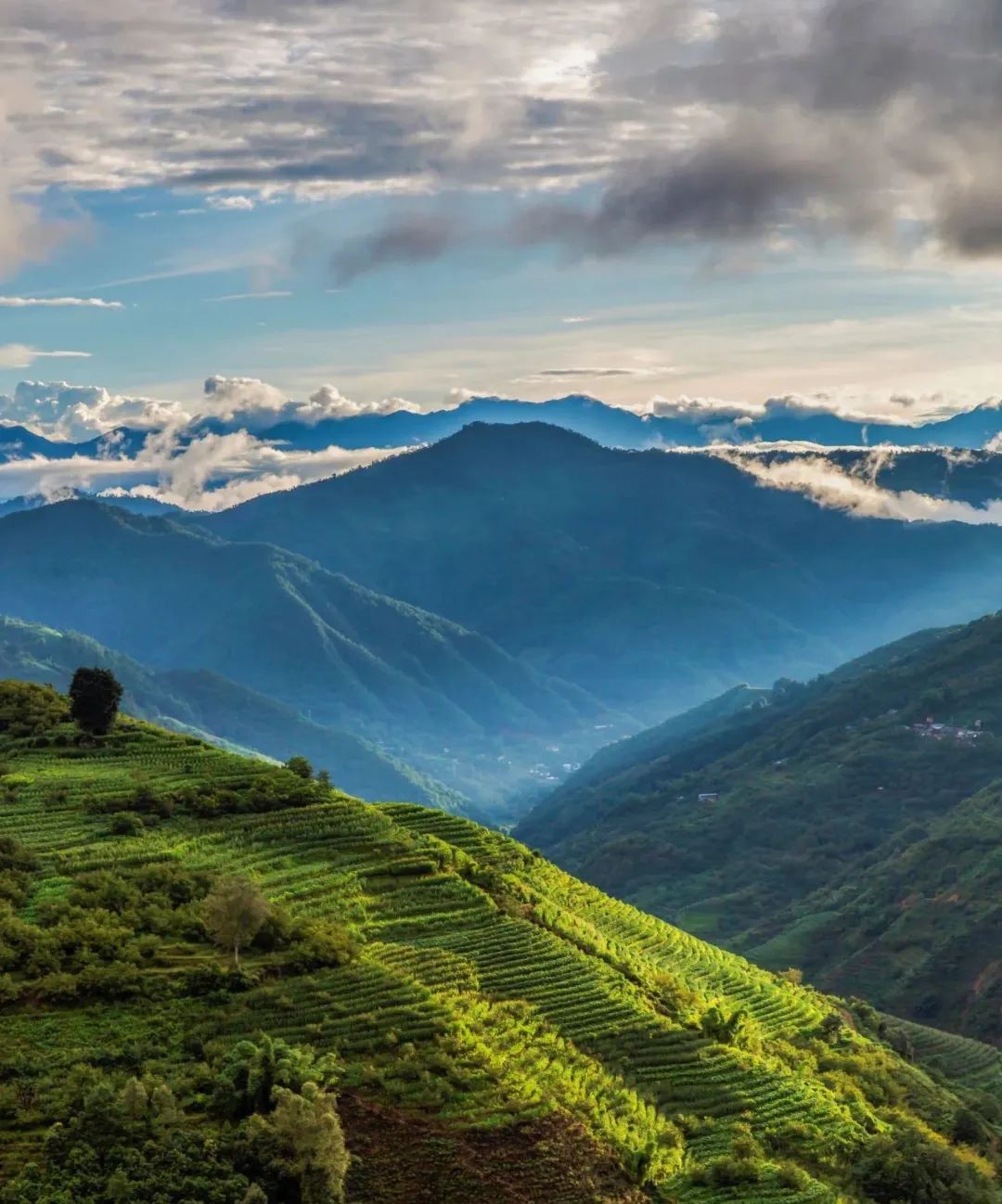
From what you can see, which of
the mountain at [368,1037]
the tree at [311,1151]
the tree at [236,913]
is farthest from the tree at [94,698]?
the tree at [311,1151]

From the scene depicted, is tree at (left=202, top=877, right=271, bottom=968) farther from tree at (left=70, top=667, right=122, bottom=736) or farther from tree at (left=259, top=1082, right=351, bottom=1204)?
tree at (left=70, top=667, right=122, bottom=736)

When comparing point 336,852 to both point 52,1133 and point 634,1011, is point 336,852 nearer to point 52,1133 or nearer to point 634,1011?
point 634,1011

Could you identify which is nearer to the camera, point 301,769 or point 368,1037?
point 368,1037

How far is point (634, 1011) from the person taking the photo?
77.2 meters

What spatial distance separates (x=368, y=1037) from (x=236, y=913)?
29.3 feet

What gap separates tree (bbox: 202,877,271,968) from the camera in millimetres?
69250

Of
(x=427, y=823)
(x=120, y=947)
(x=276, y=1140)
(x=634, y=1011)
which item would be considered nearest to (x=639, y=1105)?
(x=634, y=1011)

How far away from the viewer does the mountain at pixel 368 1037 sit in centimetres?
5562

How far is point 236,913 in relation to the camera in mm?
69188

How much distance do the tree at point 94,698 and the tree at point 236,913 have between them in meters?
42.1

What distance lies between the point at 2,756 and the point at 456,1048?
178 feet

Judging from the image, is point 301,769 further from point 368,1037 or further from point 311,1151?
point 311,1151

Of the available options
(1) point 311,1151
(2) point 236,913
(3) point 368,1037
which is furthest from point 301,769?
(1) point 311,1151

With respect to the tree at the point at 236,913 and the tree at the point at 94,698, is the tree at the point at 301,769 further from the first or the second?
the tree at the point at 236,913
